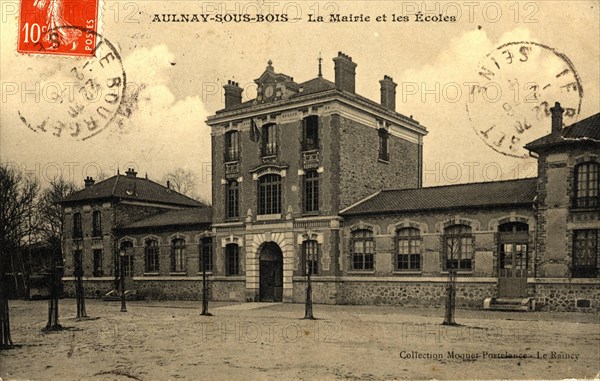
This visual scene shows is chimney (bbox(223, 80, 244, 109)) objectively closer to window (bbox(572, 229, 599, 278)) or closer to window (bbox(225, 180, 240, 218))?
window (bbox(225, 180, 240, 218))

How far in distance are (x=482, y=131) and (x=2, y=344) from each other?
463 inches

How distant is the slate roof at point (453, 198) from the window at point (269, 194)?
11.3ft

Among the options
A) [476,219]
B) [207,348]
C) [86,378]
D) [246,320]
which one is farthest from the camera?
[476,219]

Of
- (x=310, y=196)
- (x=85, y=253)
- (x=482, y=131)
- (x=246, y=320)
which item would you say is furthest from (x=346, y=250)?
(x=85, y=253)

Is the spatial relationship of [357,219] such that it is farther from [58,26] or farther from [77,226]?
[77,226]

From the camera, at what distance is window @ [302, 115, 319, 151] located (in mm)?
26656

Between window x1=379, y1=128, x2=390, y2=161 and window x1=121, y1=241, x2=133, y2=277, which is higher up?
window x1=379, y1=128, x2=390, y2=161

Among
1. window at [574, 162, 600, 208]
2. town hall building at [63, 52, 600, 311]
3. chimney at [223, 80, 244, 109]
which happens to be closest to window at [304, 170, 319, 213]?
town hall building at [63, 52, 600, 311]

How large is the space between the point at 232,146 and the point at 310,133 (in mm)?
4451

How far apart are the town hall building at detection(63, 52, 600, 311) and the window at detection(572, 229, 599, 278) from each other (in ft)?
0.11

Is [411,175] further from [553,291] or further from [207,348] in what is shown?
[207,348]

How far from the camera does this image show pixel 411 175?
30891mm

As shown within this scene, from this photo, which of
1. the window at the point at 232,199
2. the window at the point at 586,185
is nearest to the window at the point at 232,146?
the window at the point at 232,199

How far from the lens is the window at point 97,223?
115ft
